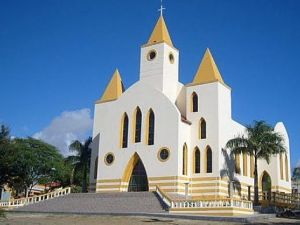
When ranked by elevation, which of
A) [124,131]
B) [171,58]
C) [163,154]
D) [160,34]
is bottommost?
[163,154]

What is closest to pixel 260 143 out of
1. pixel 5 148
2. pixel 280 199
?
pixel 280 199

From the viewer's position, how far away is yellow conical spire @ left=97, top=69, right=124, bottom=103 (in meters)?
47.8

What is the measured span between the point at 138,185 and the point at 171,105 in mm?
8128

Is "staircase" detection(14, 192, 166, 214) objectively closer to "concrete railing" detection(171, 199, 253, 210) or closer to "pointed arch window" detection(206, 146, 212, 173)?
"concrete railing" detection(171, 199, 253, 210)

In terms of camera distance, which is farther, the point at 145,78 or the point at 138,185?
the point at 145,78

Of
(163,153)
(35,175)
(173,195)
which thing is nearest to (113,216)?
(173,195)

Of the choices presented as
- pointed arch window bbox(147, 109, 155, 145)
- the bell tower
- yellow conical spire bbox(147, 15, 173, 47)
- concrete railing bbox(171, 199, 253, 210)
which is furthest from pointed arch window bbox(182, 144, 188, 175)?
yellow conical spire bbox(147, 15, 173, 47)

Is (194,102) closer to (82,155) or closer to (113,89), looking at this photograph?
(113,89)

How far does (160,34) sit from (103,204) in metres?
20.0

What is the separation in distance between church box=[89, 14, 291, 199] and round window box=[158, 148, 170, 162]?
0.30ft

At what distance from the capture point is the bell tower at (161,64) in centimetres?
4412

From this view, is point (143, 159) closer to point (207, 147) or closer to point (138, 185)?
point (138, 185)

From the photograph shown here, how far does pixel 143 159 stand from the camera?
4038cm

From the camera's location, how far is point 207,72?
1689 inches
